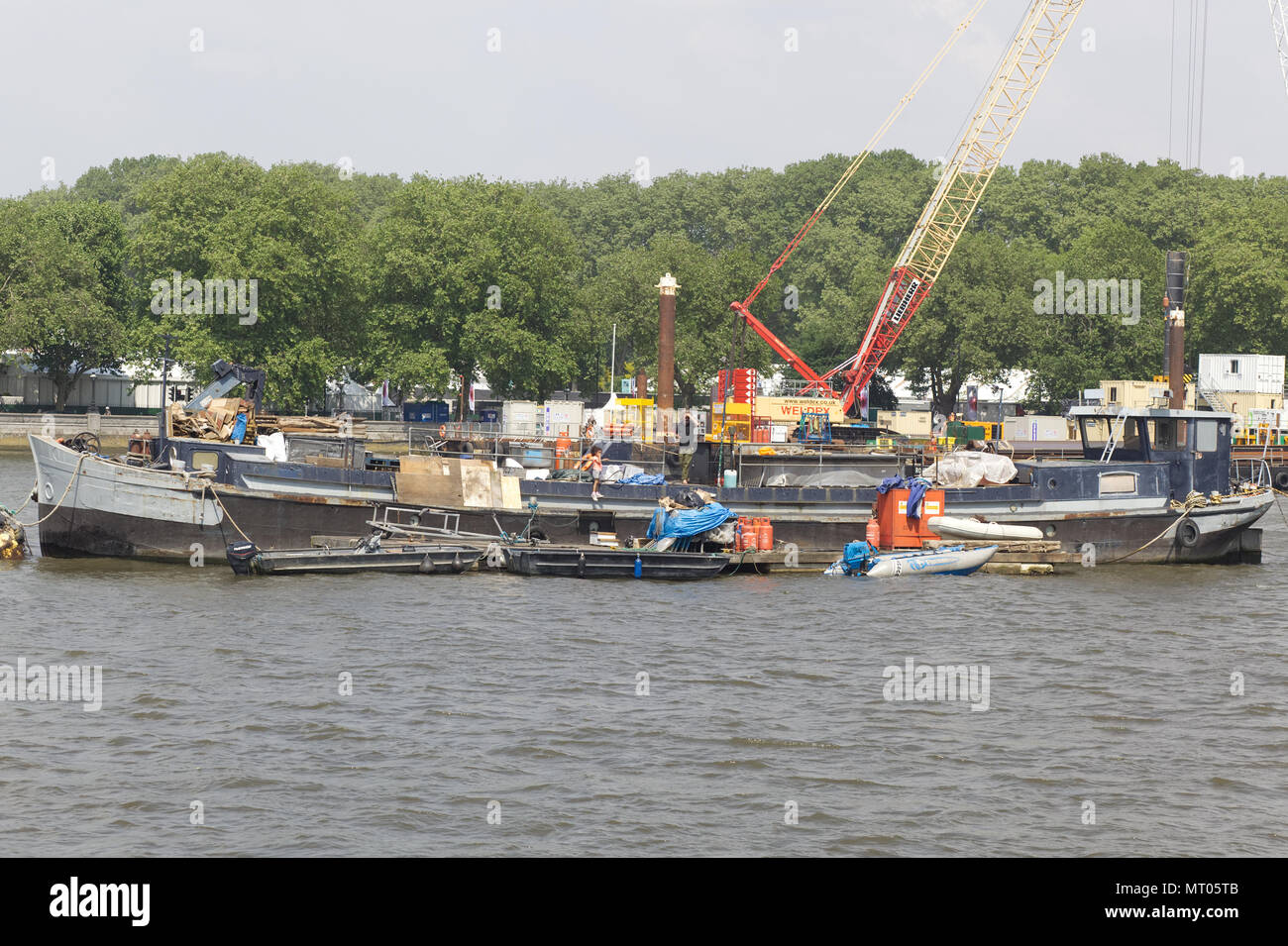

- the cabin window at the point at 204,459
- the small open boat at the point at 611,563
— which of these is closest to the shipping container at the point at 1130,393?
the small open boat at the point at 611,563

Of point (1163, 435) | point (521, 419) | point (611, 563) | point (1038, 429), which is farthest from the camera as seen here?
point (1038, 429)

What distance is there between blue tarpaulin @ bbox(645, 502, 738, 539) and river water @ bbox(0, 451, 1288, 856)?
6.62ft

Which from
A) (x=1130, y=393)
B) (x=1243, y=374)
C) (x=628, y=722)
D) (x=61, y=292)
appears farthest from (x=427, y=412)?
(x=628, y=722)

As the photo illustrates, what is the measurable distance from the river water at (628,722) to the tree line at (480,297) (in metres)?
52.4

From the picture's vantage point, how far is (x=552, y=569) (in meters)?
35.9

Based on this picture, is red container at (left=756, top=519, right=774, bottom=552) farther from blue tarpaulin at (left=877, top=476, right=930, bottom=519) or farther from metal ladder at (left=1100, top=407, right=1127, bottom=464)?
metal ladder at (left=1100, top=407, right=1127, bottom=464)

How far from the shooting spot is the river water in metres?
17.5

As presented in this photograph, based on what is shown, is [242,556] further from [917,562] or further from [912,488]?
[912,488]

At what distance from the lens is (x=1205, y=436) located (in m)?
40.7

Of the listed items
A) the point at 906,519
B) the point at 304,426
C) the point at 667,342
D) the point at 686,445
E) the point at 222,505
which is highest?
the point at 667,342

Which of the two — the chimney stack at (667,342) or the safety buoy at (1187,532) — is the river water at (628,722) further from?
the chimney stack at (667,342)

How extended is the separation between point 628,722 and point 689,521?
1444cm

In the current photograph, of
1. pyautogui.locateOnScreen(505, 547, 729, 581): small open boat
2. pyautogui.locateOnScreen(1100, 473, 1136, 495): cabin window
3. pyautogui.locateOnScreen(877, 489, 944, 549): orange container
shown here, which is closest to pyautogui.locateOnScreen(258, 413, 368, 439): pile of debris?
pyautogui.locateOnScreen(505, 547, 729, 581): small open boat

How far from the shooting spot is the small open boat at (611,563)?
118 feet
